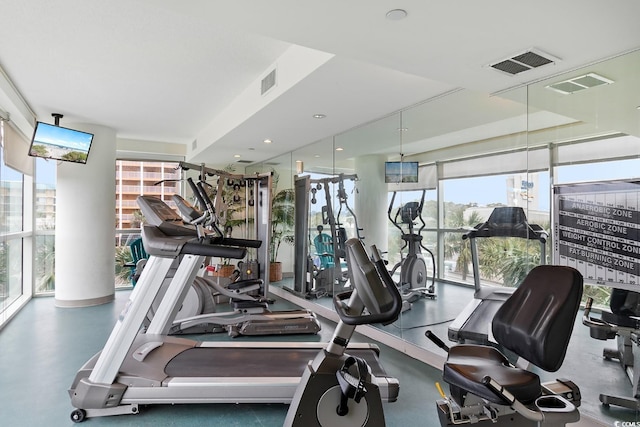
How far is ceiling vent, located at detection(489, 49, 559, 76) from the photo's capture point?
2365mm

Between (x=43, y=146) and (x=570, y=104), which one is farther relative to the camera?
(x=43, y=146)

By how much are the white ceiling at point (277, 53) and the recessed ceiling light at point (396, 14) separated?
1.5 inches

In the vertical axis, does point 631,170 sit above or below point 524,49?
below

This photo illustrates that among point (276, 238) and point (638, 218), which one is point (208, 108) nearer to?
point (276, 238)

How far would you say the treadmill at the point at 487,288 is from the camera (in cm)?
313

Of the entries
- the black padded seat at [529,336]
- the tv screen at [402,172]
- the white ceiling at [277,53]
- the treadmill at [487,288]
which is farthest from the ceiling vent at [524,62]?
the tv screen at [402,172]

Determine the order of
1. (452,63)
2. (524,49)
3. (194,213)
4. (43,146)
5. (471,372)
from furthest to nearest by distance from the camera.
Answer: (43,146) < (194,213) < (452,63) < (524,49) < (471,372)

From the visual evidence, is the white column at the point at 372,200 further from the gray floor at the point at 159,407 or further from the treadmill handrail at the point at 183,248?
the treadmill handrail at the point at 183,248

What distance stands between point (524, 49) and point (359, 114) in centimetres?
205

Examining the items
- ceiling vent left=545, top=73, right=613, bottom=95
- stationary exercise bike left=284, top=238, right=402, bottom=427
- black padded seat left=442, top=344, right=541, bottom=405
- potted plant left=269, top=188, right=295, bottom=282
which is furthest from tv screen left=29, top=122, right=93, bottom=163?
ceiling vent left=545, top=73, right=613, bottom=95

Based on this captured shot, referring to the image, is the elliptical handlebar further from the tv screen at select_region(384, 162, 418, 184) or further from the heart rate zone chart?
the tv screen at select_region(384, 162, 418, 184)

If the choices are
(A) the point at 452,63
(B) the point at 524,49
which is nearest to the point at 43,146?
(A) the point at 452,63

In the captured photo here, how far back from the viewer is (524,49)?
2293mm

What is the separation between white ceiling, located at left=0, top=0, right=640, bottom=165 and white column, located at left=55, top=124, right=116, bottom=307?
66cm
